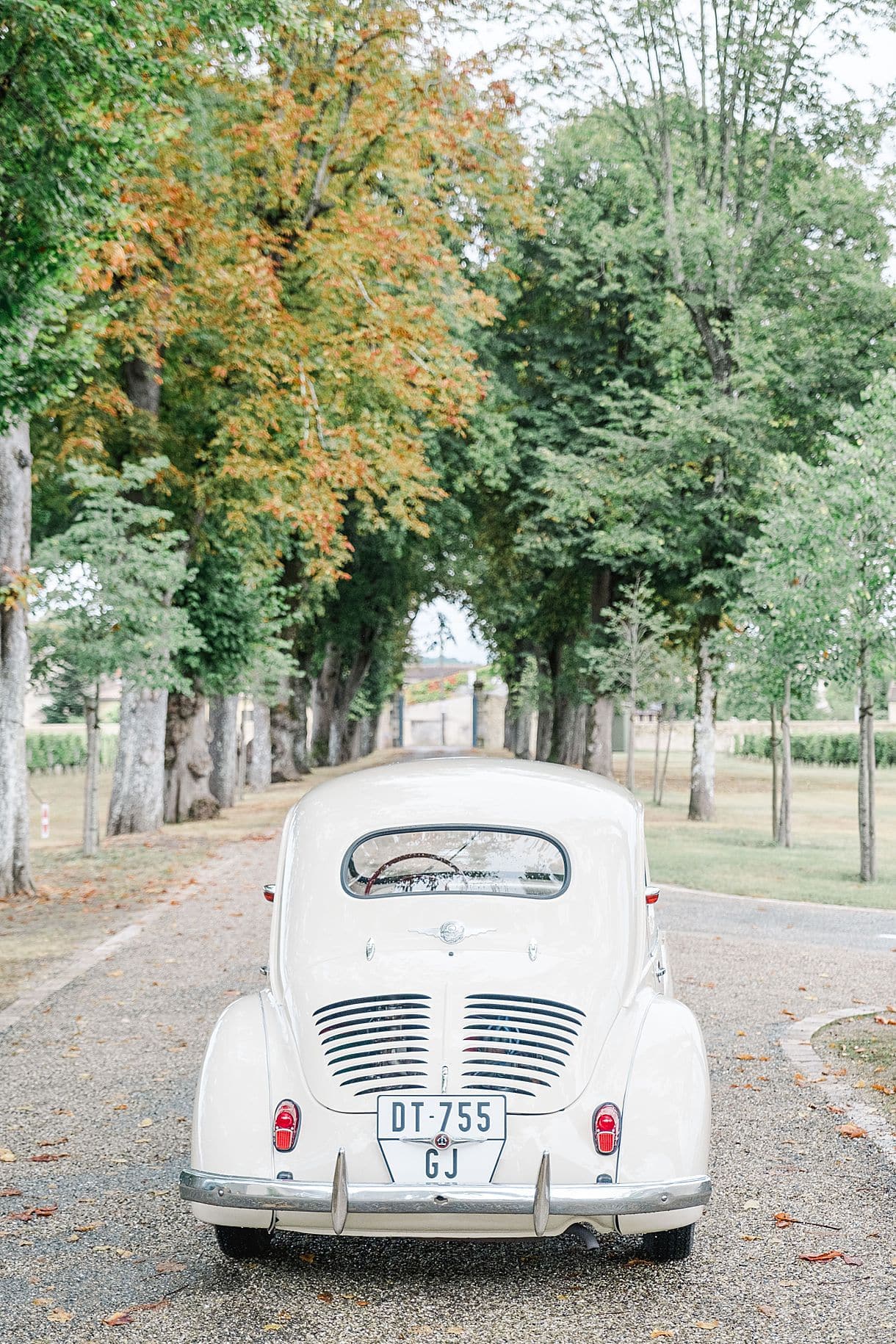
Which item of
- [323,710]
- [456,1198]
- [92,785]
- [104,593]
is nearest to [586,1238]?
[456,1198]

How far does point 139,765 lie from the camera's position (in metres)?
23.1

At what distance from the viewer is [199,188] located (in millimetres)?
22234

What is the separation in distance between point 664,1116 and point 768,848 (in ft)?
63.6

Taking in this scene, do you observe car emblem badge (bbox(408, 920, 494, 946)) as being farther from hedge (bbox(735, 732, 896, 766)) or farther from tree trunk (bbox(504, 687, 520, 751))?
hedge (bbox(735, 732, 896, 766))

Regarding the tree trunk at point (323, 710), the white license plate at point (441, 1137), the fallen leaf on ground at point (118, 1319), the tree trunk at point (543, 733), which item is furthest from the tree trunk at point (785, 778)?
the tree trunk at point (323, 710)

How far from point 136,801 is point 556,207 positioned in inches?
672

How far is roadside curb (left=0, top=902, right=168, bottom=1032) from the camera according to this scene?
9.44 meters

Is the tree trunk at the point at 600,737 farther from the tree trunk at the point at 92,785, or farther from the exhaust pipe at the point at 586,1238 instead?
the exhaust pipe at the point at 586,1238

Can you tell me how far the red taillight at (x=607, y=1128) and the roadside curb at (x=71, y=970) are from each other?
5.36 meters

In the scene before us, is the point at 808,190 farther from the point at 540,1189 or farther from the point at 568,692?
the point at 540,1189

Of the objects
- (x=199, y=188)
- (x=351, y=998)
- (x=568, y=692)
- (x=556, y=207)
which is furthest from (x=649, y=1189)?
(x=568, y=692)

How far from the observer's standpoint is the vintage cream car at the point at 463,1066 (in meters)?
4.48

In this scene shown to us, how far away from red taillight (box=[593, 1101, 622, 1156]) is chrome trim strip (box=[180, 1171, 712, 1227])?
0.11m

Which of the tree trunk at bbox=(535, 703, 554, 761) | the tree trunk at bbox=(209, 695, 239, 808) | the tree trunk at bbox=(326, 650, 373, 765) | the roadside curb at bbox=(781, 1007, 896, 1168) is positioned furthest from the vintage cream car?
the tree trunk at bbox=(326, 650, 373, 765)
